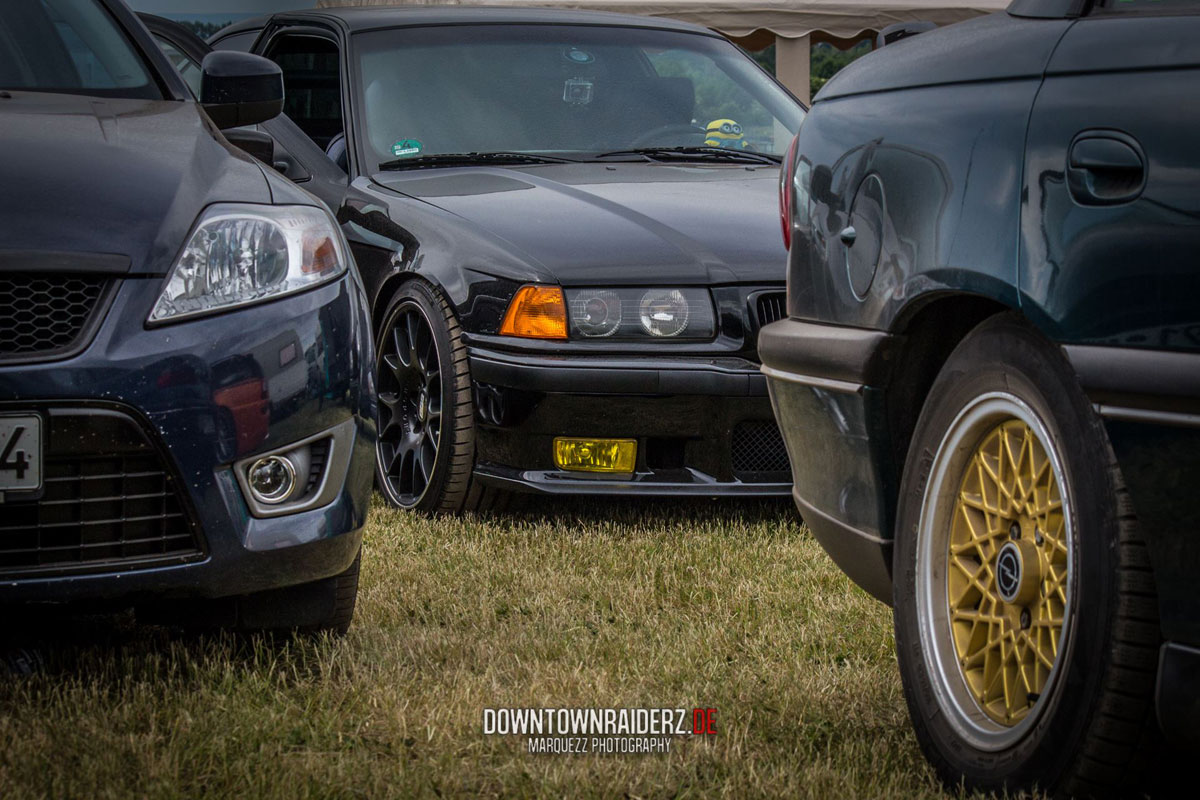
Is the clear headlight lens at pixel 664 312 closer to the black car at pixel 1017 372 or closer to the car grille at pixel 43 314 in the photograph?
the black car at pixel 1017 372

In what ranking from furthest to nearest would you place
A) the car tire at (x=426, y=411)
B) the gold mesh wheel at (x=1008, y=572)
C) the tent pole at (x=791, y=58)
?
the tent pole at (x=791, y=58) < the car tire at (x=426, y=411) < the gold mesh wheel at (x=1008, y=572)

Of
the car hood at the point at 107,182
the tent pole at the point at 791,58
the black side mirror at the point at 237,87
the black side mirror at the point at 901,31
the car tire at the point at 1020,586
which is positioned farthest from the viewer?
the tent pole at the point at 791,58

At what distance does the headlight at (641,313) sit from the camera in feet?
15.7

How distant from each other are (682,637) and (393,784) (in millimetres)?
1095

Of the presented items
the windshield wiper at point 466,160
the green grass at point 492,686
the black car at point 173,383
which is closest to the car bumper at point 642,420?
the green grass at point 492,686

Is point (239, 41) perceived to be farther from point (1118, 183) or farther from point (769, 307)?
point (1118, 183)

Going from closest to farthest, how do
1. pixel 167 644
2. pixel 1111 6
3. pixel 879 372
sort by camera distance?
pixel 1111 6 → pixel 879 372 → pixel 167 644

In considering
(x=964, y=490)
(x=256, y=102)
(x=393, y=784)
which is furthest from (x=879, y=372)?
(x=256, y=102)

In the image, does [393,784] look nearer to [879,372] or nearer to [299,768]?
[299,768]

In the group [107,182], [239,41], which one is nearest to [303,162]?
[239,41]

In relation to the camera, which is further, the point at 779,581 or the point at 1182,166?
the point at 779,581

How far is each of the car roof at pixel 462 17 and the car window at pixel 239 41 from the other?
215mm

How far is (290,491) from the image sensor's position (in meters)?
3.22

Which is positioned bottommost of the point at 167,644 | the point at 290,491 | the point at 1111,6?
the point at 167,644
